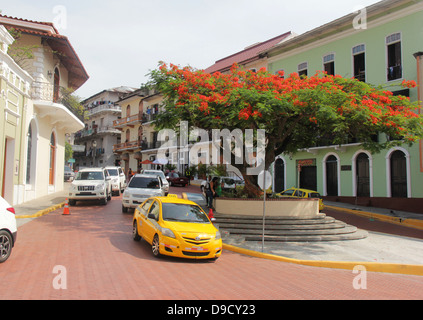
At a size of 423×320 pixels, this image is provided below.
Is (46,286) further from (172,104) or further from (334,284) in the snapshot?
(172,104)

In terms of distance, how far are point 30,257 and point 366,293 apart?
23.3 ft

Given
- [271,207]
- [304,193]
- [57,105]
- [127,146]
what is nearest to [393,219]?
[304,193]

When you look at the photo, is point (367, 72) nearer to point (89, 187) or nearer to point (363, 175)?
point (363, 175)

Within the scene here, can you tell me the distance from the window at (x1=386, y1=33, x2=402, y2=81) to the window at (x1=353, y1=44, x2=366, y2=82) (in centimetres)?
162

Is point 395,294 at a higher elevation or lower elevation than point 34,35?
lower

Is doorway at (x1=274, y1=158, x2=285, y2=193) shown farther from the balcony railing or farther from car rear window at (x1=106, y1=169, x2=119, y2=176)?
the balcony railing

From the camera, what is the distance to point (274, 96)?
36.8 feet

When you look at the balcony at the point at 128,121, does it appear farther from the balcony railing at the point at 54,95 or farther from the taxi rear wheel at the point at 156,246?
the taxi rear wheel at the point at 156,246

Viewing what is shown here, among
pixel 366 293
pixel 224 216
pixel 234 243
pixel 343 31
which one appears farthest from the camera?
pixel 343 31

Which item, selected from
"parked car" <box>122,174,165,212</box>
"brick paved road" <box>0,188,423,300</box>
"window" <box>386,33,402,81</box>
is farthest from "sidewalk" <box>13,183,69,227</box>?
"window" <box>386,33,402,81</box>

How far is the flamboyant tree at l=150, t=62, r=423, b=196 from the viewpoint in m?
11.0

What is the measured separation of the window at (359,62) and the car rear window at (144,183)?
15031 mm
